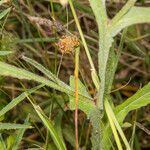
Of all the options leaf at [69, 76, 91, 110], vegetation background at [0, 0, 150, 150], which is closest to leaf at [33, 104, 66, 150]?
leaf at [69, 76, 91, 110]

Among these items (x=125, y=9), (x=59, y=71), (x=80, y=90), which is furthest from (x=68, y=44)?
(x=59, y=71)

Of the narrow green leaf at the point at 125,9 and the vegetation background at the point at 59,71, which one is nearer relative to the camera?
the narrow green leaf at the point at 125,9

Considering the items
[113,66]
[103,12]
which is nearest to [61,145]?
[113,66]

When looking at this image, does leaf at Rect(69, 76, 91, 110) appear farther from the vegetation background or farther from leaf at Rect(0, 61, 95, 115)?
the vegetation background

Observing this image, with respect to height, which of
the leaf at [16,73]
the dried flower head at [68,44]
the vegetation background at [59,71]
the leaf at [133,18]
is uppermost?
the leaf at [133,18]

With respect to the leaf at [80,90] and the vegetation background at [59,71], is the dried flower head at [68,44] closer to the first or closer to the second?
the leaf at [80,90]

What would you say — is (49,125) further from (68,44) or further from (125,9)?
(125,9)

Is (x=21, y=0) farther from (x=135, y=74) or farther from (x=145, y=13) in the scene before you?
(x=145, y=13)

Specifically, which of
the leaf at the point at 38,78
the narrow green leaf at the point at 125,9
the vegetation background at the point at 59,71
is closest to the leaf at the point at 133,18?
the narrow green leaf at the point at 125,9

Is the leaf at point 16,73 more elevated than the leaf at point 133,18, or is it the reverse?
the leaf at point 133,18
